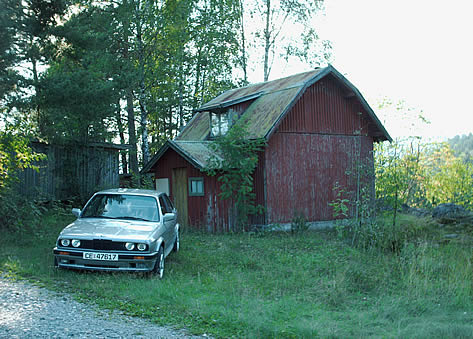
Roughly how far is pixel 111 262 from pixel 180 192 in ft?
34.4

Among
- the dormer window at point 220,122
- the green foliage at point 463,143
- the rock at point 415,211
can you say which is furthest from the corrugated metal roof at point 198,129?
the green foliage at point 463,143

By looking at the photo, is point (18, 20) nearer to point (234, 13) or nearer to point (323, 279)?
point (323, 279)

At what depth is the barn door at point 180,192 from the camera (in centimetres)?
1878

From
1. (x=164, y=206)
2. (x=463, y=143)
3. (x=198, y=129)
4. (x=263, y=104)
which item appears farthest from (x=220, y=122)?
(x=463, y=143)

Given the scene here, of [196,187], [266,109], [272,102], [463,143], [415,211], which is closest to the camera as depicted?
[196,187]

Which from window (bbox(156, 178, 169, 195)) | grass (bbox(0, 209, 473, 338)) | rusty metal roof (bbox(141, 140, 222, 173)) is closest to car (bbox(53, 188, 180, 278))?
grass (bbox(0, 209, 473, 338))

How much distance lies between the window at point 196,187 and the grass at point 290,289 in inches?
207

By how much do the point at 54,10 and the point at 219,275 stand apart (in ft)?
40.9

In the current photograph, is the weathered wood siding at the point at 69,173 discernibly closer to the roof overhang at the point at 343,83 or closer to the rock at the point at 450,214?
the roof overhang at the point at 343,83

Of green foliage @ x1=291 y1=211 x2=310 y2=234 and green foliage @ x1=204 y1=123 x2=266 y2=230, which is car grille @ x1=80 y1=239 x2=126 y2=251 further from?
green foliage @ x1=291 y1=211 x2=310 y2=234

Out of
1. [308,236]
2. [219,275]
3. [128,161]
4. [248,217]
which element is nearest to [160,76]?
[128,161]

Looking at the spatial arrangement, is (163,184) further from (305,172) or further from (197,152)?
(305,172)

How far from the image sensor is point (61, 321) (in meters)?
6.27

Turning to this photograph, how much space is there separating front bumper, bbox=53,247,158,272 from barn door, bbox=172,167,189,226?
9.93 m
